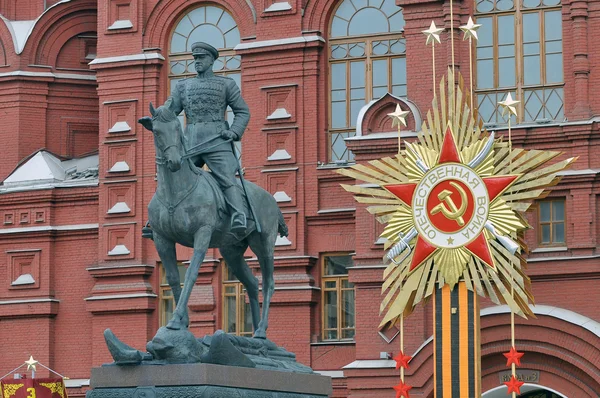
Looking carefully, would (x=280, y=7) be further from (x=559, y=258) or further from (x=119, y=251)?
(x=559, y=258)

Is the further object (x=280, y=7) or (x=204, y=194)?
(x=280, y=7)

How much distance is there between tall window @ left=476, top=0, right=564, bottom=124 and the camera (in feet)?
92.0

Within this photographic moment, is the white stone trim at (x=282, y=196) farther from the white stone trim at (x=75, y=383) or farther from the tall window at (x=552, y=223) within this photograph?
the white stone trim at (x=75, y=383)

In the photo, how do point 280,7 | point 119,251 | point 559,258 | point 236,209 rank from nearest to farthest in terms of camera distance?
point 236,209 → point 559,258 → point 280,7 → point 119,251

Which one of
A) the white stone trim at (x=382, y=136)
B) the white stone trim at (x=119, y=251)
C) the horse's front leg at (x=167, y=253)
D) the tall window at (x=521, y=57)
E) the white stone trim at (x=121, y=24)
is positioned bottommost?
the horse's front leg at (x=167, y=253)

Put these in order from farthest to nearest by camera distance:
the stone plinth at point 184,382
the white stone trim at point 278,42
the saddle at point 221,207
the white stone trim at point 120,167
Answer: the white stone trim at point 120,167
the white stone trim at point 278,42
the saddle at point 221,207
the stone plinth at point 184,382

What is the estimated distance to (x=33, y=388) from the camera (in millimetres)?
29078

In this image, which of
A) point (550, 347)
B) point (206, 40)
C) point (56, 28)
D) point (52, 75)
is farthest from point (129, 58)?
point (550, 347)

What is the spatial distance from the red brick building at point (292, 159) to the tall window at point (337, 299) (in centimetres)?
3

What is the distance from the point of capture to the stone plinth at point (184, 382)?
1633 centimetres

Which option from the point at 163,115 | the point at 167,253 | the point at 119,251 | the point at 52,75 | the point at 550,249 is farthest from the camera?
the point at 52,75

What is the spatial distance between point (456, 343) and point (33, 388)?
797 cm

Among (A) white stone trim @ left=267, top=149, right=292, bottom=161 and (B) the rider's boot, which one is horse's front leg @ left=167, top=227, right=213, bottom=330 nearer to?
(B) the rider's boot

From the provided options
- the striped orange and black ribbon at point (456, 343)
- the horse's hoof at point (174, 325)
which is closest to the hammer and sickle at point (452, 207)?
the striped orange and black ribbon at point (456, 343)
